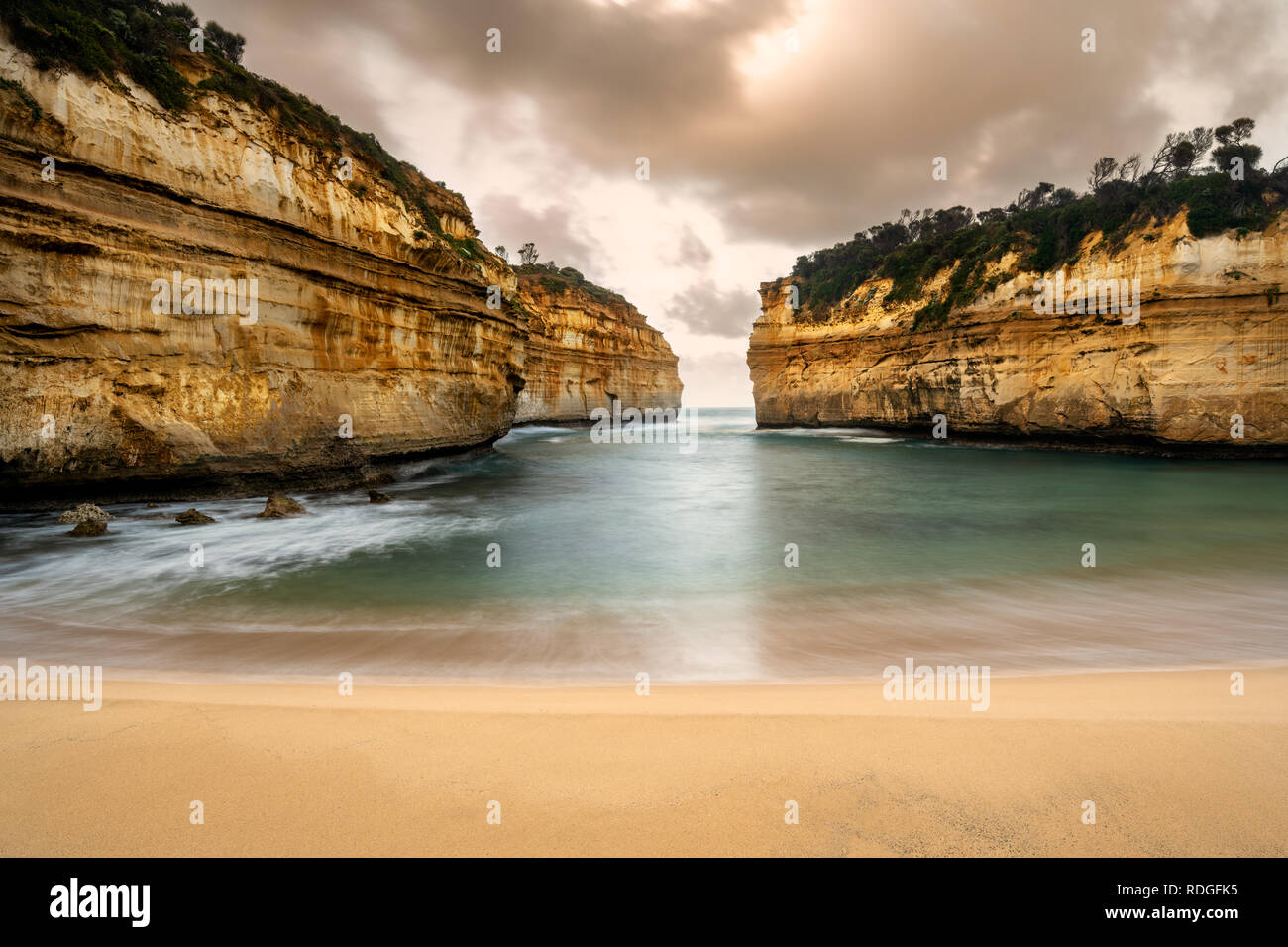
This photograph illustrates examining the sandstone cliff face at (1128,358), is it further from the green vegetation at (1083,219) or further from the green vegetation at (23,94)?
the green vegetation at (23,94)

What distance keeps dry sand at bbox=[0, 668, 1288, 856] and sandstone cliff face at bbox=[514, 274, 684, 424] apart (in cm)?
3561

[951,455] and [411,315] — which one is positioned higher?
[411,315]

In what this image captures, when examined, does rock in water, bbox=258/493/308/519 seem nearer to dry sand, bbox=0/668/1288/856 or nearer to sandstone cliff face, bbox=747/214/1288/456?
dry sand, bbox=0/668/1288/856

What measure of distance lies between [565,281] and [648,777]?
49.5m

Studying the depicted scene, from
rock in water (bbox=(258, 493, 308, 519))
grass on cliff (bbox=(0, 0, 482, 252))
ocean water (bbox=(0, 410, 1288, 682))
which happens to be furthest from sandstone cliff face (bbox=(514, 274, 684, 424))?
ocean water (bbox=(0, 410, 1288, 682))

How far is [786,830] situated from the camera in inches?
76.3

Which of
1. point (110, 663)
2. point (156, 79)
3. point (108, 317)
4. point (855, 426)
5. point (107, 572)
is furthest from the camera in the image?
point (855, 426)

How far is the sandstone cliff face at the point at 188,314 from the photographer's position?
336 inches

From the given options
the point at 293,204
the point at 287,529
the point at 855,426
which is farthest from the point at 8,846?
the point at 855,426

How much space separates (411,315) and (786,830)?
52.3 feet

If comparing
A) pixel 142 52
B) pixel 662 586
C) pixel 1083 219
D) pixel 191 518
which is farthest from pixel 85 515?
pixel 1083 219
